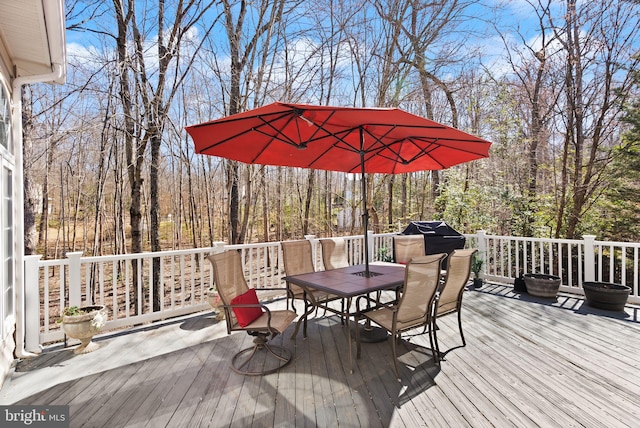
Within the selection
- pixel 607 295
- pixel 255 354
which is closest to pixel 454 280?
pixel 255 354

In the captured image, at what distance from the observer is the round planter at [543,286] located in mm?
4902

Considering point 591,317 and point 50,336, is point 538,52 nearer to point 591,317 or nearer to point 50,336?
point 591,317

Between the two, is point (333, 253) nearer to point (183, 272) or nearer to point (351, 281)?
point (351, 281)

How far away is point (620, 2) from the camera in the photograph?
237 inches

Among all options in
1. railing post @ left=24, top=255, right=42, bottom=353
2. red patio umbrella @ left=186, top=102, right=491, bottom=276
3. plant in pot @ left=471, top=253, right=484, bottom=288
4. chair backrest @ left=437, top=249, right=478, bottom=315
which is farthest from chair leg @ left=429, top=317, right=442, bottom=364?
railing post @ left=24, top=255, right=42, bottom=353

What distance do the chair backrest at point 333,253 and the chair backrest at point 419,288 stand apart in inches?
74.5

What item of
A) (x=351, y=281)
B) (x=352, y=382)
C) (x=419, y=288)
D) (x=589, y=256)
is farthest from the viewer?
(x=589, y=256)

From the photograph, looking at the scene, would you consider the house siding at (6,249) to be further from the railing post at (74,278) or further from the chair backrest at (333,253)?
the chair backrest at (333,253)

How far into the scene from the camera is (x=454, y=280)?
3166 millimetres

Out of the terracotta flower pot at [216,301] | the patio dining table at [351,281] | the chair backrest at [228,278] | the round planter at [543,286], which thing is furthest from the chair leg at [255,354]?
the round planter at [543,286]

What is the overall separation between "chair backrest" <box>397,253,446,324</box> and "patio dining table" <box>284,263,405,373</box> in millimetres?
369

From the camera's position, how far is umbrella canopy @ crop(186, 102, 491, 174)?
108 inches

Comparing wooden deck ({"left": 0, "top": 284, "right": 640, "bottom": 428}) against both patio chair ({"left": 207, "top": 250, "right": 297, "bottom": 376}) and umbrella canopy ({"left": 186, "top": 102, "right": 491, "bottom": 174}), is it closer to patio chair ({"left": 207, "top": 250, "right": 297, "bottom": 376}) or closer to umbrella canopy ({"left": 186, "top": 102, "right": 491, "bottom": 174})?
patio chair ({"left": 207, "top": 250, "right": 297, "bottom": 376})

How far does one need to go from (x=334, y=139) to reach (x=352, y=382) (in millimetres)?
2627
